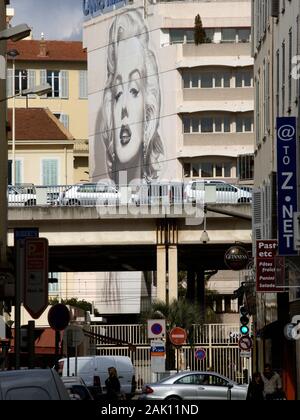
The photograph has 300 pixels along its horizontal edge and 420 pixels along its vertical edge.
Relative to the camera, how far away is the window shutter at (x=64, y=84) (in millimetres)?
143500

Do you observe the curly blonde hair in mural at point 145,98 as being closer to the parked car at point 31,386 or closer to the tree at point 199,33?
the tree at point 199,33

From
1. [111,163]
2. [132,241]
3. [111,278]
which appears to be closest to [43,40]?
[111,163]

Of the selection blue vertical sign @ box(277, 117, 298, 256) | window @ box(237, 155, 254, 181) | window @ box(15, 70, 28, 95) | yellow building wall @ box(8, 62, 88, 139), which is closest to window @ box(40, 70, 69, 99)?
yellow building wall @ box(8, 62, 88, 139)

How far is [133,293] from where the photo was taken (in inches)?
4665

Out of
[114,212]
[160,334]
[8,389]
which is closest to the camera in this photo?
[8,389]

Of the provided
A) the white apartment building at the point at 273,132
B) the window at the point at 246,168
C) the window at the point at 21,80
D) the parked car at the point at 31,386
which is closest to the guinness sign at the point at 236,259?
the white apartment building at the point at 273,132

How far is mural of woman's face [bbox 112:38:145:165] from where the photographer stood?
128 m

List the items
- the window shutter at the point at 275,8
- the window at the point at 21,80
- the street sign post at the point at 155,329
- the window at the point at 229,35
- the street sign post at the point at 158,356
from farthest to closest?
the window at the point at 21,80 → the window at the point at 229,35 → the street sign post at the point at 158,356 → the street sign post at the point at 155,329 → the window shutter at the point at 275,8

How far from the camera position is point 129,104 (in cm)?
12950

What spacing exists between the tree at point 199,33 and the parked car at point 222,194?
47824 mm

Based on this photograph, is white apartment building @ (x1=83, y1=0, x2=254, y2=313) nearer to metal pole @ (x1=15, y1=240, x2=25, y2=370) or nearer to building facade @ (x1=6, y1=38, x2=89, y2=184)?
building facade @ (x1=6, y1=38, x2=89, y2=184)

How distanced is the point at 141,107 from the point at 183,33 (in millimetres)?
6566

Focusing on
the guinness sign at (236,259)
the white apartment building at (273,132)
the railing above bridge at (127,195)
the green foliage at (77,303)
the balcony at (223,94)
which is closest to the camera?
the white apartment building at (273,132)

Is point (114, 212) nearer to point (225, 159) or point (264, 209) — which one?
point (264, 209)
